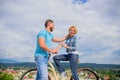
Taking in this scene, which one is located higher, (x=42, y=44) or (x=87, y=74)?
(x=42, y=44)

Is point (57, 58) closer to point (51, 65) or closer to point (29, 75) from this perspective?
point (51, 65)

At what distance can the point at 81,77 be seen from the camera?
1128cm

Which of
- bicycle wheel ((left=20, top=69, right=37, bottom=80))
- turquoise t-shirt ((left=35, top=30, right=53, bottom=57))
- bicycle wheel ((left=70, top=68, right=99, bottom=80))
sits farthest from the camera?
bicycle wheel ((left=70, top=68, right=99, bottom=80))

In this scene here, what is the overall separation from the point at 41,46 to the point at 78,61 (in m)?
1.86

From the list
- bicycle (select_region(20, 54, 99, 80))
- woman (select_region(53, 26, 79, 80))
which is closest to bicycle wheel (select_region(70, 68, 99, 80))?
bicycle (select_region(20, 54, 99, 80))

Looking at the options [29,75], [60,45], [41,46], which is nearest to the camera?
[41,46]

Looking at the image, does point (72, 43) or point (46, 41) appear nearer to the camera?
point (46, 41)

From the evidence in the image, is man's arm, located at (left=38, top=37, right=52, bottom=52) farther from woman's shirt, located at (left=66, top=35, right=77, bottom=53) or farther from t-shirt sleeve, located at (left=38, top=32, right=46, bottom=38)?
woman's shirt, located at (left=66, top=35, right=77, bottom=53)

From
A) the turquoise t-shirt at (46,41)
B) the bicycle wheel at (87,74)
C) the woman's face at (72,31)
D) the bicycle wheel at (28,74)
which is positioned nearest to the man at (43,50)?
the turquoise t-shirt at (46,41)

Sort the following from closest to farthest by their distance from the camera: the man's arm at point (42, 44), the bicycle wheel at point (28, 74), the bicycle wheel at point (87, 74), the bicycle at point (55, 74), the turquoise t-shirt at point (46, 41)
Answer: the man's arm at point (42, 44) → the turquoise t-shirt at point (46, 41) → the bicycle at point (55, 74) → the bicycle wheel at point (28, 74) → the bicycle wheel at point (87, 74)

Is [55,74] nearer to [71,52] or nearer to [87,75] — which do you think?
[71,52]

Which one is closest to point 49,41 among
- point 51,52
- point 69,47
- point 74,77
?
point 51,52

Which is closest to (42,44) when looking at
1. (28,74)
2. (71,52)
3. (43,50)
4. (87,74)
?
(43,50)

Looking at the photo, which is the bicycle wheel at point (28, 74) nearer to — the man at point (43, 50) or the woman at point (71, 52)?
the woman at point (71, 52)
